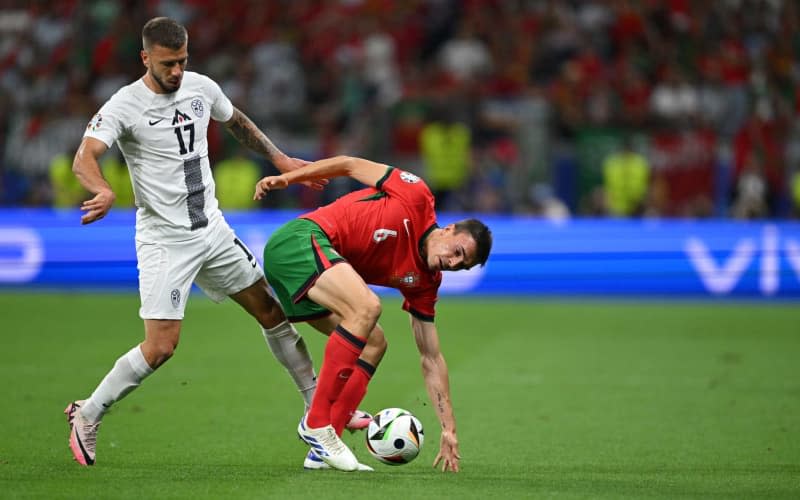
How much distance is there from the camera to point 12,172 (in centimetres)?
1861

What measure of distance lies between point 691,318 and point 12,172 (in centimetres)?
1090

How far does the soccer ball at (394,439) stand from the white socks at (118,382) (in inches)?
49.4

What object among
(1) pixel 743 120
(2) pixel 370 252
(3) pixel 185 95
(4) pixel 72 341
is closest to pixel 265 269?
(2) pixel 370 252

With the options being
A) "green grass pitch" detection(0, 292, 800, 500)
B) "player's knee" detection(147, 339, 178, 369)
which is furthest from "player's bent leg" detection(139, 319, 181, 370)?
"green grass pitch" detection(0, 292, 800, 500)

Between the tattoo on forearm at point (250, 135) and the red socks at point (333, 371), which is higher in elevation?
the tattoo on forearm at point (250, 135)

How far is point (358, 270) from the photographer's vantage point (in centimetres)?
655

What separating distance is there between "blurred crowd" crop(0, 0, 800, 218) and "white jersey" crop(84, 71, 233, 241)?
10503mm

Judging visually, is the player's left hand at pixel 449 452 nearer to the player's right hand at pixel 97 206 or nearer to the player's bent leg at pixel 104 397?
the player's bent leg at pixel 104 397

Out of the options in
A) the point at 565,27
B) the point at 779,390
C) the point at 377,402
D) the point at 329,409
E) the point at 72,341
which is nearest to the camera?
the point at 329,409

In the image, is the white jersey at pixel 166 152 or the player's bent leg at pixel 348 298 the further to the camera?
the white jersey at pixel 166 152

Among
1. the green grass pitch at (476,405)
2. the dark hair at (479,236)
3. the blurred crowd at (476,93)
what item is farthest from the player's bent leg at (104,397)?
the blurred crowd at (476,93)

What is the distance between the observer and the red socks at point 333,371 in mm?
5945

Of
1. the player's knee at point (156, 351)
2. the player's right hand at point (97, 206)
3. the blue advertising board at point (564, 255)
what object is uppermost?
the player's right hand at point (97, 206)

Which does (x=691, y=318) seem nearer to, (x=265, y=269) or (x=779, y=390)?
(x=779, y=390)
